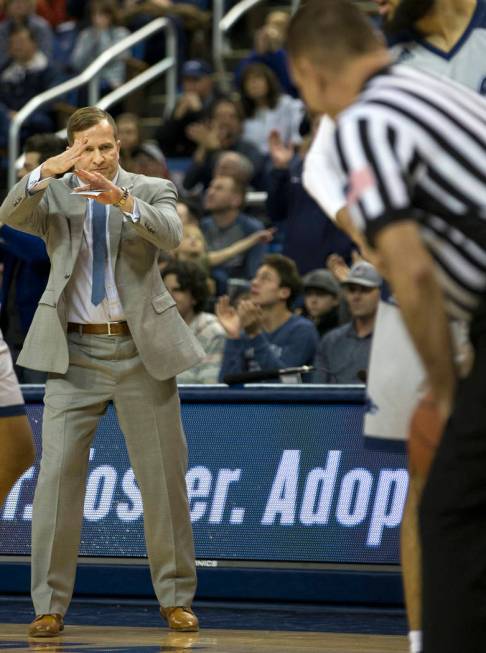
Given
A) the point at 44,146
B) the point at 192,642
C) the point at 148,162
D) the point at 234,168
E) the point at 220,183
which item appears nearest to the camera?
the point at 192,642

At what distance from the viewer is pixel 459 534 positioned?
314 cm

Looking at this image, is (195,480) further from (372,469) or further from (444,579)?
(444,579)

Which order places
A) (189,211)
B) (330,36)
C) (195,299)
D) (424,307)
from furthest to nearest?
(189,211), (195,299), (330,36), (424,307)

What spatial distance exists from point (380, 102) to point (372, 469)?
4.00m

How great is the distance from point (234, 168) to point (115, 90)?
381 centimetres

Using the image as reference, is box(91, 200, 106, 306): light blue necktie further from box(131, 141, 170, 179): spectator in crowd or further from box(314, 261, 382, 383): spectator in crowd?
box(131, 141, 170, 179): spectator in crowd

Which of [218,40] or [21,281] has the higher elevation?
[218,40]

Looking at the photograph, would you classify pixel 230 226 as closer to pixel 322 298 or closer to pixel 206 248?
pixel 206 248

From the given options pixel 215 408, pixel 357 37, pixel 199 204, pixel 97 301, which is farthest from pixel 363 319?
pixel 357 37

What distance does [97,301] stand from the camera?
6559 millimetres

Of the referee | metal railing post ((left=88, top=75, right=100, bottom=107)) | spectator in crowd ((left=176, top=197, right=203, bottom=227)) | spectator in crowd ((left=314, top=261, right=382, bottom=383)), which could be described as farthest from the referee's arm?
metal railing post ((left=88, top=75, right=100, bottom=107))

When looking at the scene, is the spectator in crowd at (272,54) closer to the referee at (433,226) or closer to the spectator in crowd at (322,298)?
the spectator in crowd at (322,298)

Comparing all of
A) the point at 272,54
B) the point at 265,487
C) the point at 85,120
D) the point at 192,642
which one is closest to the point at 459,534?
the point at 192,642

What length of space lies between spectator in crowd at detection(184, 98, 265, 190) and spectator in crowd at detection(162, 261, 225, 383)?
4.01 metres
